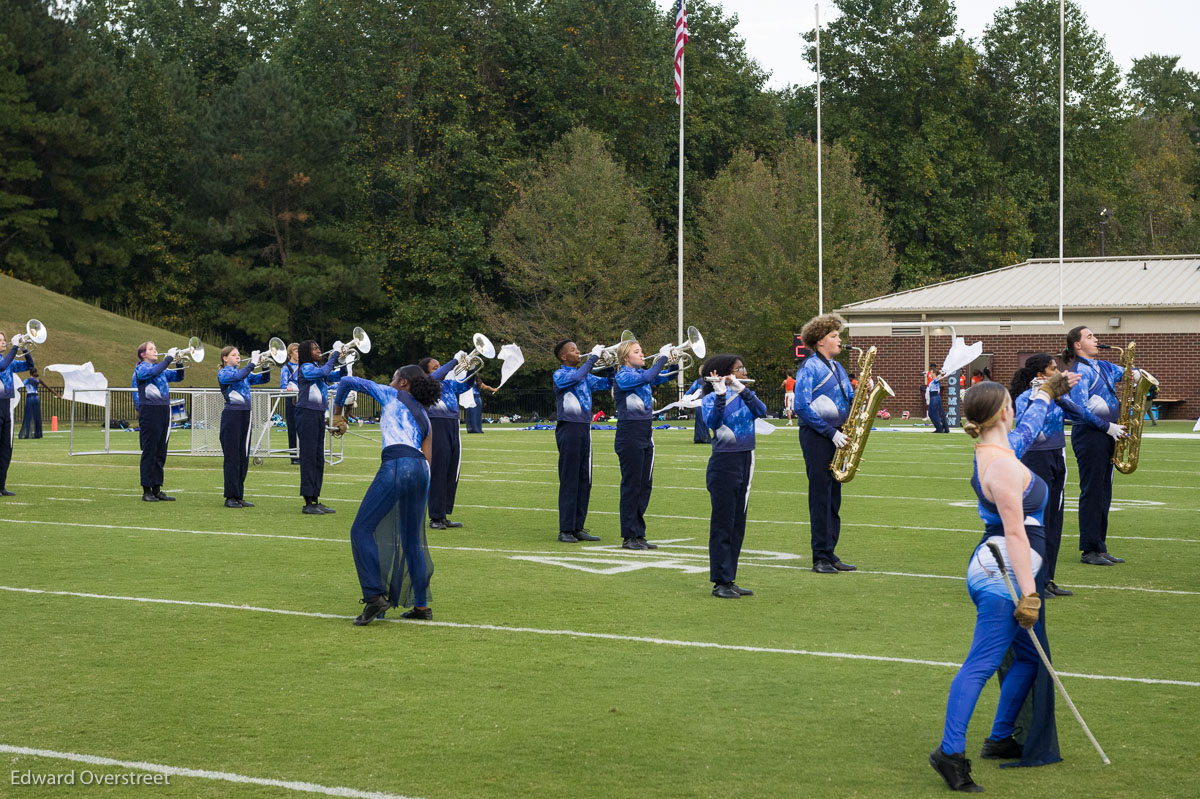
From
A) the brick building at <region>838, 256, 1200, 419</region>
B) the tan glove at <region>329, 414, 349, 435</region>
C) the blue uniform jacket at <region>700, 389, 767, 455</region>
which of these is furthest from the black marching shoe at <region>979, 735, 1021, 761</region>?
the brick building at <region>838, 256, 1200, 419</region>

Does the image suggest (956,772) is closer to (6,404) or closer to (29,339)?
(6,404)

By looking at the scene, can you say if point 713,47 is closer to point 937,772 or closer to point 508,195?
point 508,195

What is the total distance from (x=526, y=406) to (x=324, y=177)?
42.8 ft

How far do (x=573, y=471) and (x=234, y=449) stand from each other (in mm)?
5312

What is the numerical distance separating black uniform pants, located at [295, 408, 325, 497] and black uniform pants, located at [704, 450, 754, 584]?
7.20 m

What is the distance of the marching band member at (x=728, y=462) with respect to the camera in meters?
9.74

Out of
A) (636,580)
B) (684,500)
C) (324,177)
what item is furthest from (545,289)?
(636,580)

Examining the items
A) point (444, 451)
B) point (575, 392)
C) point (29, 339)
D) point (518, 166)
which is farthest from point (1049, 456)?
point (518, 166)

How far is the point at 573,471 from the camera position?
1320 centimetres

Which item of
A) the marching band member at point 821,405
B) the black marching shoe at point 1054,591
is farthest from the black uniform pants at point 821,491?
the black marching shoe at point 1054,591

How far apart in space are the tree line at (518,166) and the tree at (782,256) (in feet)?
0.36

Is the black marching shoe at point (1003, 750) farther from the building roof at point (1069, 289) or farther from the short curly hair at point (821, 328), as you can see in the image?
the building roof at point (1069, 289)

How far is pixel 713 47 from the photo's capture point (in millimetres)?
61469

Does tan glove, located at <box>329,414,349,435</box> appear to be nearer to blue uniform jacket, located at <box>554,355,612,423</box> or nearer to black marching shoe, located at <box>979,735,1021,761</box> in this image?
blue uniform jacket, located at <box>554,355,612,423</box>
